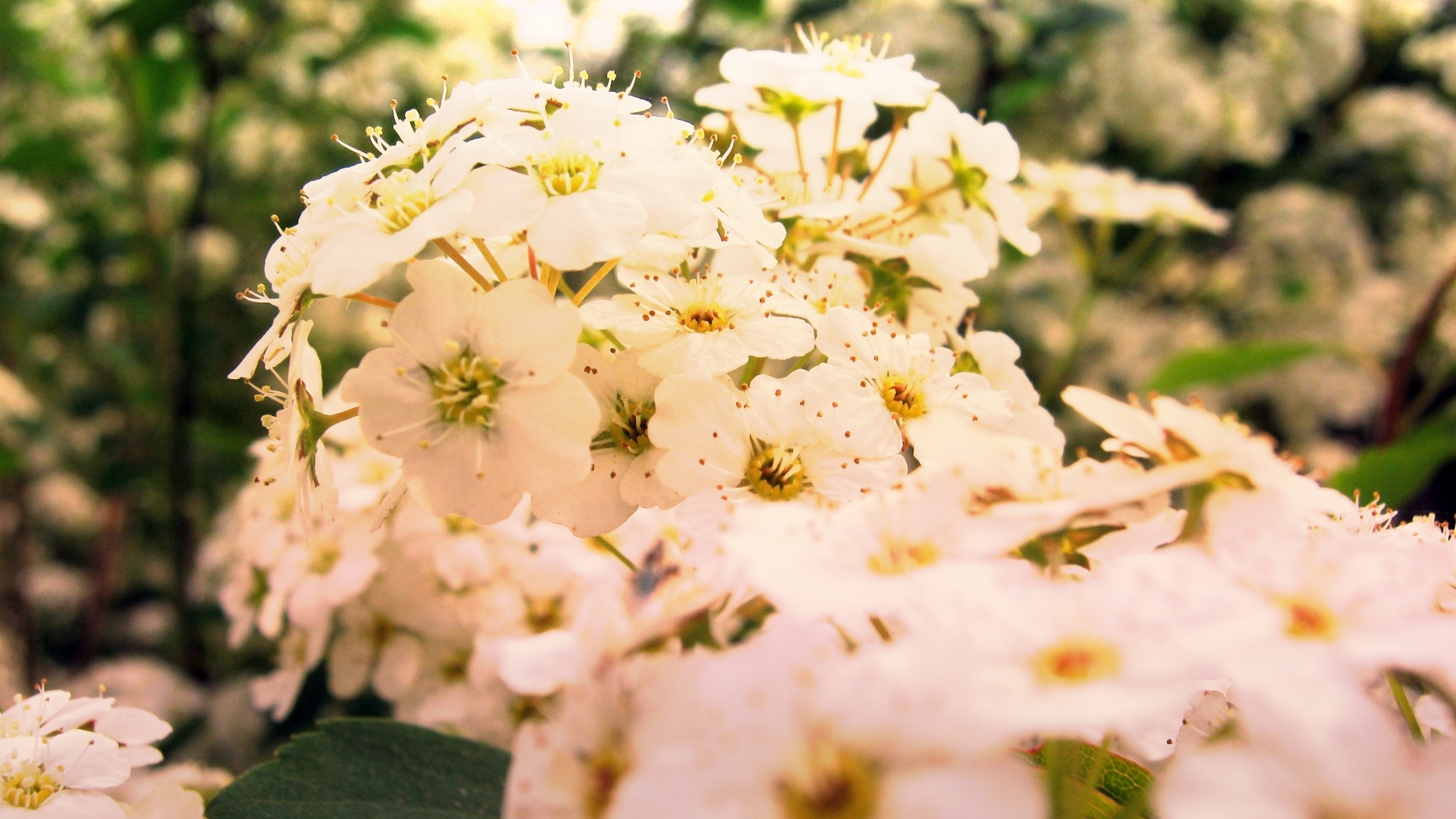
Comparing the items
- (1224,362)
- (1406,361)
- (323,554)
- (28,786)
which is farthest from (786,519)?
(1406,361)

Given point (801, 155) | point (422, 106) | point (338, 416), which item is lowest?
point (422, 106)

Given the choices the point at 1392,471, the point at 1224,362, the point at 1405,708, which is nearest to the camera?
the point at 1405,708

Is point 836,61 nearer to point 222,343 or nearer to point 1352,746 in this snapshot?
point 1352,746

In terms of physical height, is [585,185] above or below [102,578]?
above

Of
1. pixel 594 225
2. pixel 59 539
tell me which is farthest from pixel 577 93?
pixel 59 539

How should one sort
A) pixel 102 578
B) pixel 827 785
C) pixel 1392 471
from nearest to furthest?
pixel 827 785 → pixel 1392 471 → pixel 102 578

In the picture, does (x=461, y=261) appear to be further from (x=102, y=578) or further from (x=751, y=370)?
(x=102, y=578)
